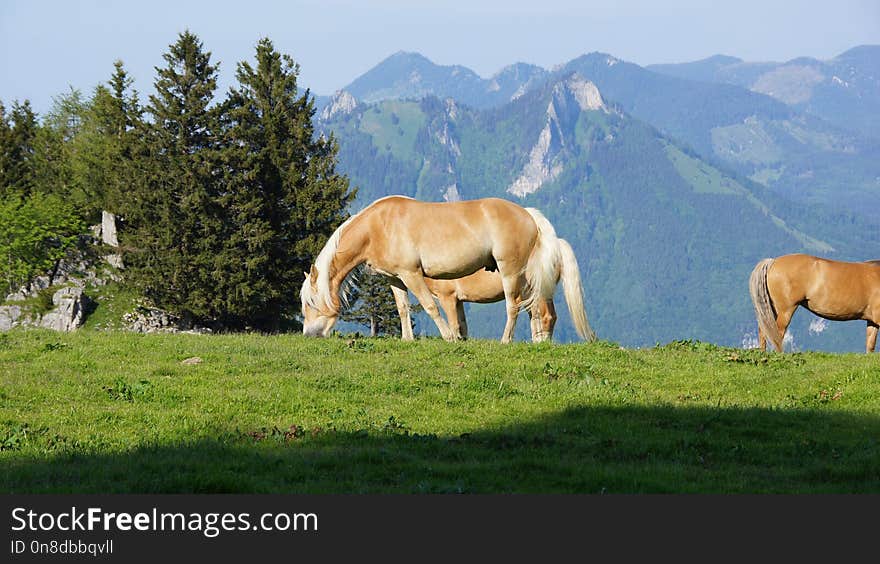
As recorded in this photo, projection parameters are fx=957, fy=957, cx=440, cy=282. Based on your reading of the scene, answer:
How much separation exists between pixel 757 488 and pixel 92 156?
72.9 metres

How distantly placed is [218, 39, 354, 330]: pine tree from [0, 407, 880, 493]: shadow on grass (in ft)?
142

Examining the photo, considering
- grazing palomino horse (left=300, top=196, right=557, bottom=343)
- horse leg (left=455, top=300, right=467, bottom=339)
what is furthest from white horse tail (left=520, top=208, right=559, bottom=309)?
horse leg (left=455, top=300, right=467, bottom=339)

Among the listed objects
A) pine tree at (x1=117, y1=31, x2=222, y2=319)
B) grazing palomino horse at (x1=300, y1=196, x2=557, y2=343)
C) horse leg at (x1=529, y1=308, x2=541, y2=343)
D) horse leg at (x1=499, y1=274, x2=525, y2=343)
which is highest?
pine tree at (x1=117, y1=31, x2=222, y2=319)

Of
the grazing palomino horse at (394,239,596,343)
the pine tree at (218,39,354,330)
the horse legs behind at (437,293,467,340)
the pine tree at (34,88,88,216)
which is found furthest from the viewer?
the pine tree at (34,88,88,216)

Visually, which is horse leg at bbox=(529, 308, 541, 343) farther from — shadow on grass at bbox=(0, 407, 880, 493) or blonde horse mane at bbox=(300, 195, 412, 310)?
shadow on grass at bbox=(0, 407, 880, 493)

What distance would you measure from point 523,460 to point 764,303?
59.4 ft

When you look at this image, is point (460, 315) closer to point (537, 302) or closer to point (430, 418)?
point (537, 302)

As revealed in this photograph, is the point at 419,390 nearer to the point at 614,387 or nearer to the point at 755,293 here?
the point at 614,387

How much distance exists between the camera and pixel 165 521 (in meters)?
8.64

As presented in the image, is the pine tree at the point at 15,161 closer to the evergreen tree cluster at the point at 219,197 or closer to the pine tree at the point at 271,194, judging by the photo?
the evergreen tree cluster at the point at 219,197

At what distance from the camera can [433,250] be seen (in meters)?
23.0

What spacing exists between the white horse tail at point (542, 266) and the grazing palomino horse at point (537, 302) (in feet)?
0.53

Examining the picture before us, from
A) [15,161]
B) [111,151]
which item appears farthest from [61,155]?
[111,151]

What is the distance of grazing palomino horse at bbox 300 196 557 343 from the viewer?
22.8m
